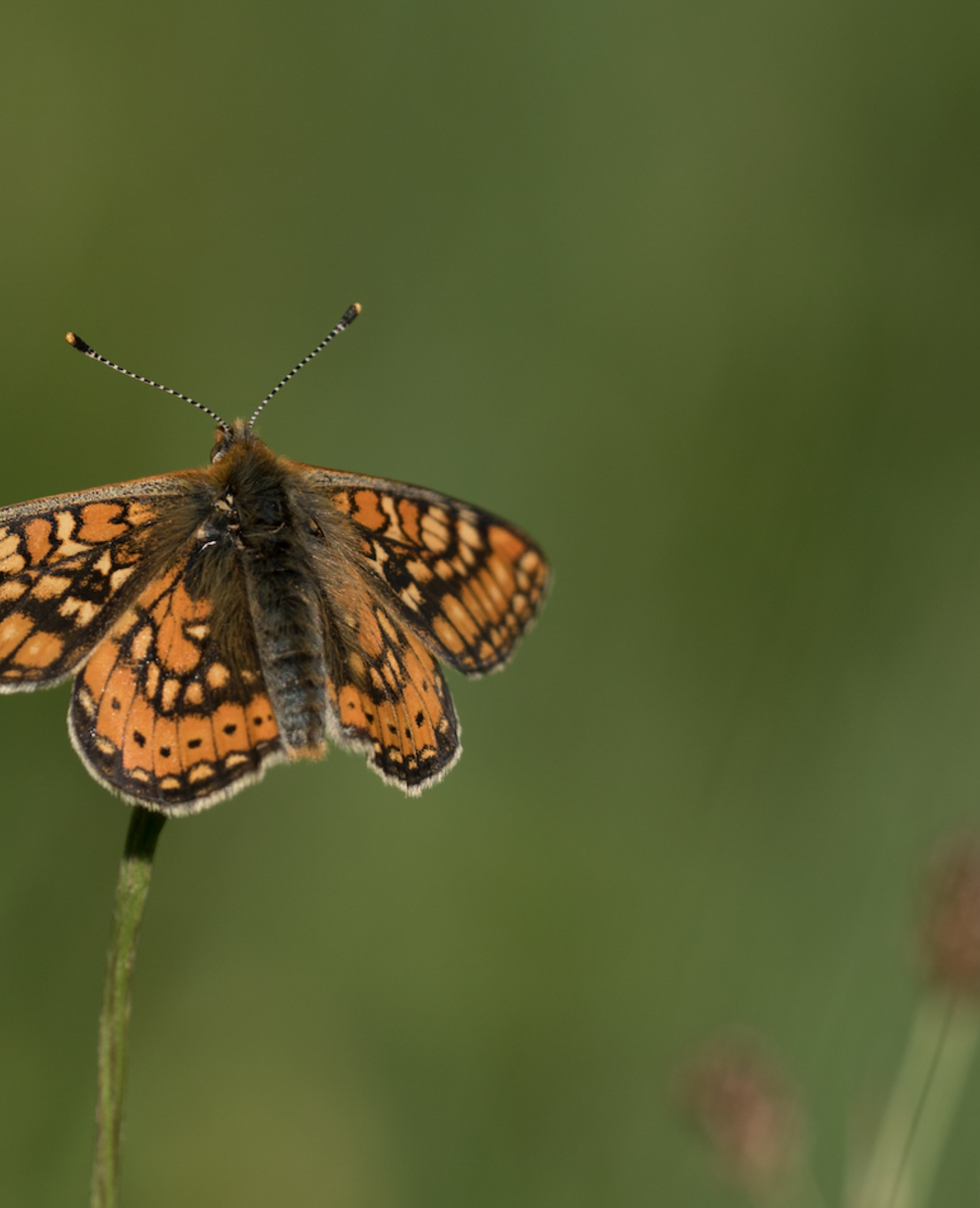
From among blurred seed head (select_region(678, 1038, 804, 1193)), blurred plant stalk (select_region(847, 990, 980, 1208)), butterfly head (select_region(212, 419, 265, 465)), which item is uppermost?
butterfly head (select_region(212, 419, 265, 465))

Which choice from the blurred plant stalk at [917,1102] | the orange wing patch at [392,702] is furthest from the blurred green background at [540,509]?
the orange wing patch at [392,702]

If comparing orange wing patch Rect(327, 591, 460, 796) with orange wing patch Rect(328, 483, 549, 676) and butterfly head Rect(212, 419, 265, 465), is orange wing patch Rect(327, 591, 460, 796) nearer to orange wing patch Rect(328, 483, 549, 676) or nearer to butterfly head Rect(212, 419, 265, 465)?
orange wing patch Rect(328, 483, 549, 676)

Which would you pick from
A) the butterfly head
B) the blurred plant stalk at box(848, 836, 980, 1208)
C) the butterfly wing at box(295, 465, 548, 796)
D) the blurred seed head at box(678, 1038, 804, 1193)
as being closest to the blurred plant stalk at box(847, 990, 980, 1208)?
the blurred plant stalk at box(848, 836, 980, 1208)

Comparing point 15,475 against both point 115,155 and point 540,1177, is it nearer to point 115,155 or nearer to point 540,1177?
point 115,155

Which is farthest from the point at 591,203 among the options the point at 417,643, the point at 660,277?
the point at 417,643

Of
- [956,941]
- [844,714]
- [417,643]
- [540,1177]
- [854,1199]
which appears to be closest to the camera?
[854,1199]

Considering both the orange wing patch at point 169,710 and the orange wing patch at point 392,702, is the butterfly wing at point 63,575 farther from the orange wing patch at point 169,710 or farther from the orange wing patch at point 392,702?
the orange wing patch at point 392,702

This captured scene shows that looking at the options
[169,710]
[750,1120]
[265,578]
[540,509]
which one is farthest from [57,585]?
[540,509]
